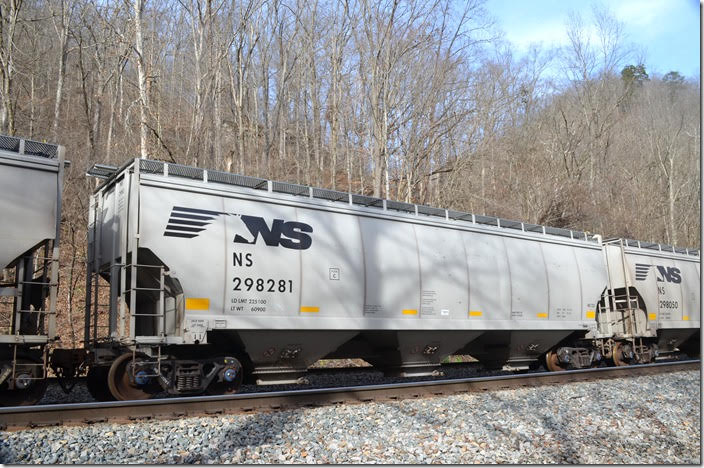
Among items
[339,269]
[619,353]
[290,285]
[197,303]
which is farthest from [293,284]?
[619,353]

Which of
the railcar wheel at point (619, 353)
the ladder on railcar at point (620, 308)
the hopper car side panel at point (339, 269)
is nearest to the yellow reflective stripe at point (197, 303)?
the hopper car side panel at point (339, 269)

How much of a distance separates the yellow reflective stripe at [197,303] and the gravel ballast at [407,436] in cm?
228

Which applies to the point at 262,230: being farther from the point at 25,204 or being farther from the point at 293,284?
the point at 25,204

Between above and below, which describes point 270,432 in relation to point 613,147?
below

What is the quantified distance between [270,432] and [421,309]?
18.6 feet

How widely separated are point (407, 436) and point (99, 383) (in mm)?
5155

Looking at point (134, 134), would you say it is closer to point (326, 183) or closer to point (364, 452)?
point (326, 183)

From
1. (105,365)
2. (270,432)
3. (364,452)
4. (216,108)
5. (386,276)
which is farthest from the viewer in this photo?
(216,108)

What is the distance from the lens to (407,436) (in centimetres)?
666

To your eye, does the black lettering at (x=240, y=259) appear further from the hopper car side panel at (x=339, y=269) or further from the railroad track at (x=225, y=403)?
the railroad track at (x=225, y=403)

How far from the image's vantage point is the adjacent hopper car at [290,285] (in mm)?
8883

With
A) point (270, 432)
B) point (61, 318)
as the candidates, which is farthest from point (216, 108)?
point (270, 432)

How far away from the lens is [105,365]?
28.0 ft

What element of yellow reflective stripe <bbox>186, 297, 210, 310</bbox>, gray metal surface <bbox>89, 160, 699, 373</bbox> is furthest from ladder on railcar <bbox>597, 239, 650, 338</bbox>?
yellow reflective stripe <bbox>186, 297, 210, 310</bbox>
